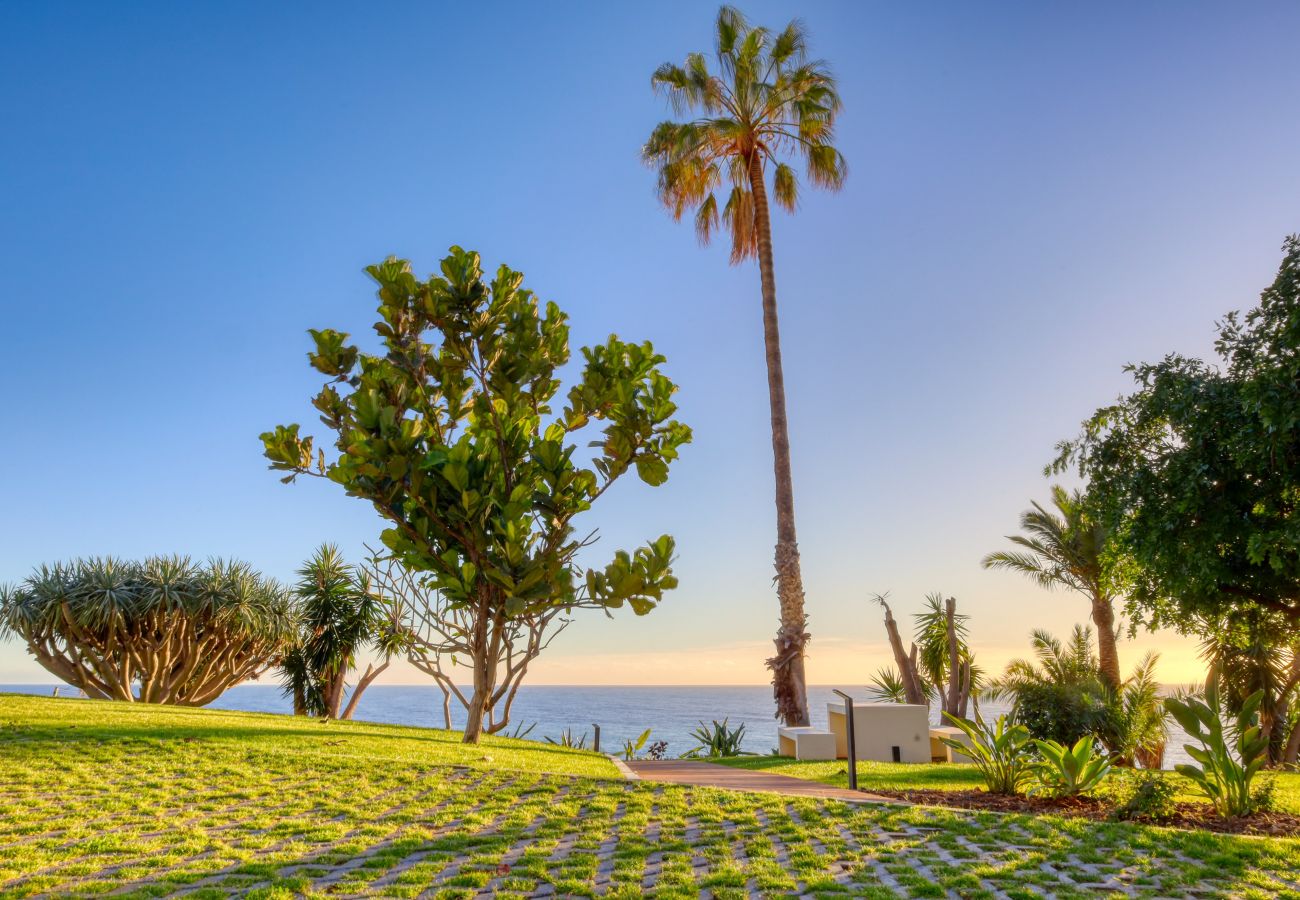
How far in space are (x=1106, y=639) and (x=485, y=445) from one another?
702 inches

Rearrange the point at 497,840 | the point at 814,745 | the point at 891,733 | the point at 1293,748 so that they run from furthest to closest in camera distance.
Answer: the point at 1293,748, the point at 814,745, the point at 891,733, the point at 497,840

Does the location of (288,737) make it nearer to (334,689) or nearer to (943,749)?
(943,749)

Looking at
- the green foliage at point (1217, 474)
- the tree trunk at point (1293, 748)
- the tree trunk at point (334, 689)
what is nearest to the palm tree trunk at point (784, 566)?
the green foliage at point (1217, 474)

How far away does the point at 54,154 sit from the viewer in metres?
13.3

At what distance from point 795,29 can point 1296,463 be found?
13.4 meters

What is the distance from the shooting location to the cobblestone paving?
5008mm

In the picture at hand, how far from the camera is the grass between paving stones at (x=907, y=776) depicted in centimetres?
884

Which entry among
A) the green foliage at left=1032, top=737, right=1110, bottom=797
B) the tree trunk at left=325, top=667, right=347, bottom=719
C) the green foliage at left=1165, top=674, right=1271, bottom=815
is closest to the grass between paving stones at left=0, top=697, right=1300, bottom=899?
the green foliage at left=1165, top=674, right=1271, bottom=815

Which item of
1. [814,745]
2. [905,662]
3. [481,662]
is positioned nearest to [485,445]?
[481,662]

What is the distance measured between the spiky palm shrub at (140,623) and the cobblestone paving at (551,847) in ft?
45.7

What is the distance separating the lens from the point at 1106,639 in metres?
21.6

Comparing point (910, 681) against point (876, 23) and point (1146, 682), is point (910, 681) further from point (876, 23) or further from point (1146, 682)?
point (876, 23)

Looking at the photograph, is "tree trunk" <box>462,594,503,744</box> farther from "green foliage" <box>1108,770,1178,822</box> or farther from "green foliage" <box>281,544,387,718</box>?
"green foliage" <box>281,544,387,718</box>

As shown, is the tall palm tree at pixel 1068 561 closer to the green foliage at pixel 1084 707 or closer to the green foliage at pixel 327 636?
the green foliage at pixel 1084 707
